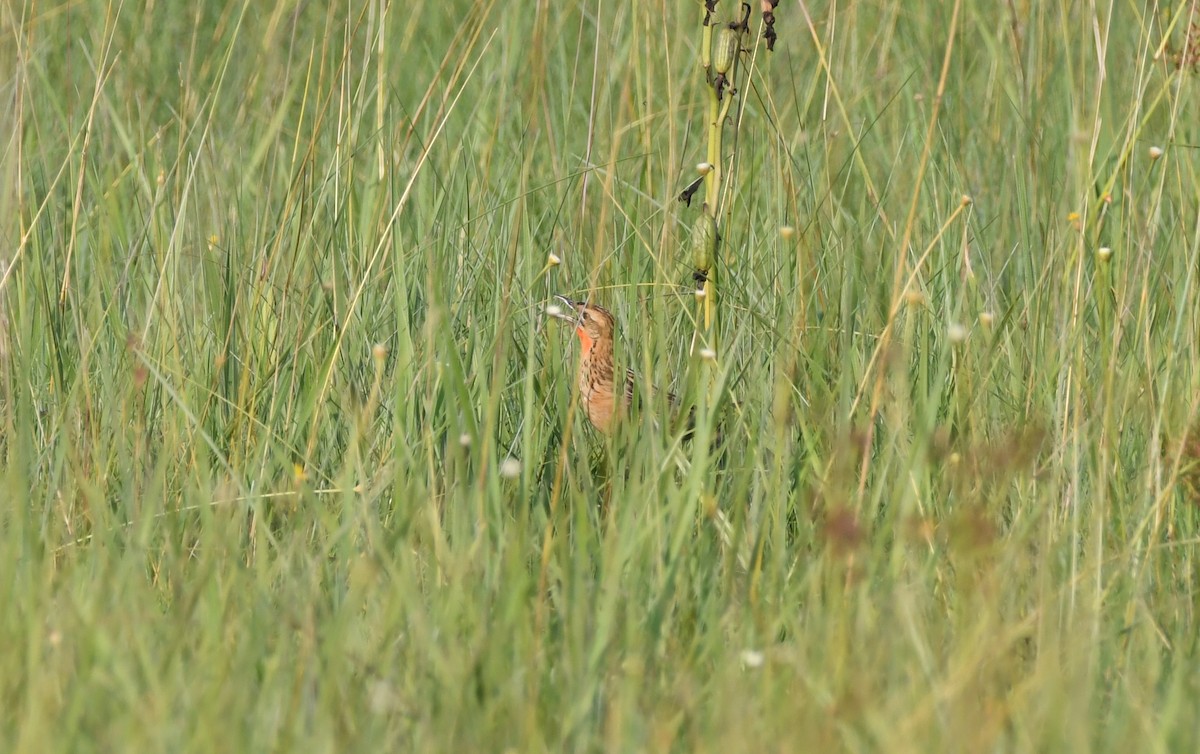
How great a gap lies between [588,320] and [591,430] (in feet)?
1.31

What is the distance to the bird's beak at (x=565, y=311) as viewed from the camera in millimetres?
3480

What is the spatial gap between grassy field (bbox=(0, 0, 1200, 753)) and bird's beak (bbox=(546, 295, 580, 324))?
3.2 inches

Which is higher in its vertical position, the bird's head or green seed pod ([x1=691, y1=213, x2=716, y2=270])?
green seed pod ([x1=691, y1=213, x2=716, y2=270])

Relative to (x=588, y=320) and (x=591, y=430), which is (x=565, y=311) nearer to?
(x=588, y=320)

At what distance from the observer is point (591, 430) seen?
3898 mm

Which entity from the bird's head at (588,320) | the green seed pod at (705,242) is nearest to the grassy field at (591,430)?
the bird's head at (588,320)

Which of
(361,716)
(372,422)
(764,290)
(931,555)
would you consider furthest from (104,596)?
(764,290)

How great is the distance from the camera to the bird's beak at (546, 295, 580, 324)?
11.4ft

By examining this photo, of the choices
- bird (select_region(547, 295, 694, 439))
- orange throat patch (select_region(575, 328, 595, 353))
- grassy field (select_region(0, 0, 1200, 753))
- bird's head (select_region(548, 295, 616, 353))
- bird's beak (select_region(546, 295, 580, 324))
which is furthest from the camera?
orange throat patch (select_region(575, 328, 595, 353))

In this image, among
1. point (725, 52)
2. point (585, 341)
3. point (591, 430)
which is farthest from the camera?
point (585, 341)

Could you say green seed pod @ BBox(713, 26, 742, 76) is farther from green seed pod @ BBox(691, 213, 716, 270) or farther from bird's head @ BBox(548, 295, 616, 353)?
bird's head @ BBox(548, 295, 616, 353)

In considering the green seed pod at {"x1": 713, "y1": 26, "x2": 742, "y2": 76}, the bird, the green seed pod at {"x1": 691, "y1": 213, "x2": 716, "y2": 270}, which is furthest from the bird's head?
the green seed pod at {"x1": 713, "y1": 26, "x2": 742, "y2": 76}

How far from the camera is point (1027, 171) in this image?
4570 mm

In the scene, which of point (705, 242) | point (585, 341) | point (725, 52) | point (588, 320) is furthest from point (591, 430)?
point (725, 52)
